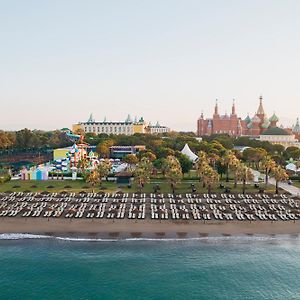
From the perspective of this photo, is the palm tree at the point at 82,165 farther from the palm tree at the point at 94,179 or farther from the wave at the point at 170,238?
the wave at the point at 170,238

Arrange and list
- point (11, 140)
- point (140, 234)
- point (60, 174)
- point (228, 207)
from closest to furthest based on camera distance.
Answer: point (140, 234)
point (228, 207)
point (60, 174)
point (11, 140)

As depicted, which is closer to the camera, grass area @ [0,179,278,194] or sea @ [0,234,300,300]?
sea @ [0,234,300,300]

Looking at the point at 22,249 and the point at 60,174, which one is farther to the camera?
the point at 60,174

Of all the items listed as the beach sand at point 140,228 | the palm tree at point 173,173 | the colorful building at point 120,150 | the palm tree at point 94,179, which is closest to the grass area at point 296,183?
the palm tree at point 173,173

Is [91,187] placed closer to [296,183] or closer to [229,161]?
[229,161]

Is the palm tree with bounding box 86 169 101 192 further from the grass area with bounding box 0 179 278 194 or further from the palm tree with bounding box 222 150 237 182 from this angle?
the palm tree with bounding box 222 150 237 182

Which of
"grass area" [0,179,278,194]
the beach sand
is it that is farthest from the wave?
"grass area" [0,179,278,194]

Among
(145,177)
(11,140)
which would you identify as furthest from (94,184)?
(11,140)

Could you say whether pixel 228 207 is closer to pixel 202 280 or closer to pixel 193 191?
pixel 193 191
